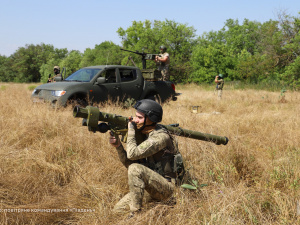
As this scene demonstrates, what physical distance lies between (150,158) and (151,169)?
0.12 m

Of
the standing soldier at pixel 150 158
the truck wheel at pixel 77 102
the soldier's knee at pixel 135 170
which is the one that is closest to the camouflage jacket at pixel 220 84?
the truck wheel at pixel 77 102

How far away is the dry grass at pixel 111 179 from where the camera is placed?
254 cm

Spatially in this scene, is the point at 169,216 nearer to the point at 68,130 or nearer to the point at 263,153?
the point at 263,153

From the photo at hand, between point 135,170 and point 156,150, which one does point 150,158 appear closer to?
point 156,150

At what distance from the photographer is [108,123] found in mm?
2785

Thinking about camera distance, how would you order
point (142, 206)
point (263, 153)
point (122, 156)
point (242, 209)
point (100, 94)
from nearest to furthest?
1. point (242, 209)
2. point (142, 206)
3. point (122, 156)
4. point (263, 153)
5. point (100, 94)

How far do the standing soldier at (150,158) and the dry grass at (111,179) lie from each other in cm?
15

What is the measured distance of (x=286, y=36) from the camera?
24391 mm

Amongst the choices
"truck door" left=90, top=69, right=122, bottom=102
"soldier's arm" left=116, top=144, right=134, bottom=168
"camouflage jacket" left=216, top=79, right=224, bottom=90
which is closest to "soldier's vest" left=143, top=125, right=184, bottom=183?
"soldier's arm" left=116, top=144, right=134, bottom=168

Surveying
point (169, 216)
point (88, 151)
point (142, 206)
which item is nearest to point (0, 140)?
point (88, 151)

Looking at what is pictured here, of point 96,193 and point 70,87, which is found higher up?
point 70,87

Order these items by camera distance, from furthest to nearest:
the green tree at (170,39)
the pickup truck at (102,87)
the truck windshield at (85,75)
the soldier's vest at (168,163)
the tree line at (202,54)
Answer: the green tree at (170,39) < the tree line at (202,54) < the truck windshield at (85,75) < the pickup truck at (102,87) < the soldier's vest at (168,163)

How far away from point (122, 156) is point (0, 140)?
2368 millimetres

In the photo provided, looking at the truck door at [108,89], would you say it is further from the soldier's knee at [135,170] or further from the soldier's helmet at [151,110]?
the soldier's knee at [135,170]
